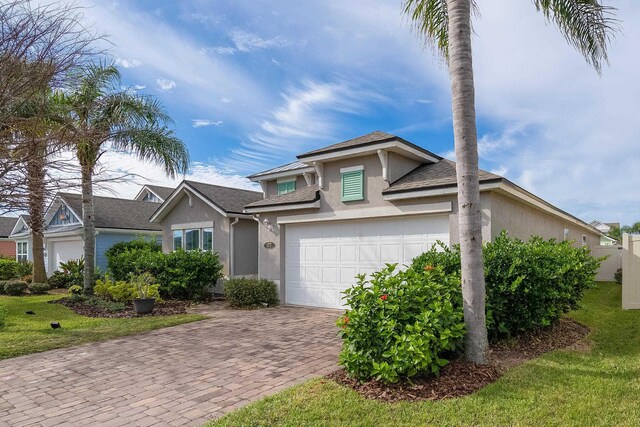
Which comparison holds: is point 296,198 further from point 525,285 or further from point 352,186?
point 525,285

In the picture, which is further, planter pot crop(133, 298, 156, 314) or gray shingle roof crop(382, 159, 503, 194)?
planter pot crop(133, 298, 156, 314)

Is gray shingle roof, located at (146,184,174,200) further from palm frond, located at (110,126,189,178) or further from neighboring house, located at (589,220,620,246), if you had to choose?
neighboring house, located at (589,220,620,246)

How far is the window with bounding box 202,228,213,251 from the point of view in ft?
54.8

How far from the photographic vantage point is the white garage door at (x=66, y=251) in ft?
80.2

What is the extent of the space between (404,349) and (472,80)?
3736 mm

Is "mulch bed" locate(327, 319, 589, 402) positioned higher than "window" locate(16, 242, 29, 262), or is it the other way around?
"window" locate(16, 242, 29, 262)

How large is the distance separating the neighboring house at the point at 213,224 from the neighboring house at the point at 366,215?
2498mm

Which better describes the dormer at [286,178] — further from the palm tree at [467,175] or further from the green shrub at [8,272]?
the green shrub at [8,272]

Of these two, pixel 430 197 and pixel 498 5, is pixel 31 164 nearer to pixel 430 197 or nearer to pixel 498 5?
pixel 430 197

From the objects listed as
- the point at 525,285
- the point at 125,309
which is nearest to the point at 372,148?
the point at 525,285

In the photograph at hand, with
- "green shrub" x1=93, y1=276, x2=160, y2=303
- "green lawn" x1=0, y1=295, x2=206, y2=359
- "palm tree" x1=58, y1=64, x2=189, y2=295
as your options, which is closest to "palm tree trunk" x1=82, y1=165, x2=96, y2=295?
"palm tree" x1=58, y1=64, x2=189, y2=295

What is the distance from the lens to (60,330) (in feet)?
31.4

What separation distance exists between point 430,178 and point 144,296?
29.8 feet

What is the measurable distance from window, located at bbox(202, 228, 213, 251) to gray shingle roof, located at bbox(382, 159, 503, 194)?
868 centimetres
